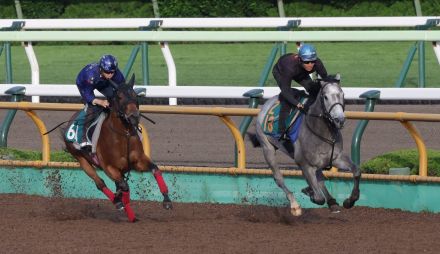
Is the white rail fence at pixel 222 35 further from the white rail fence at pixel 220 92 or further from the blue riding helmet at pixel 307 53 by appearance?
the blue riding helmet at pixel 307 53

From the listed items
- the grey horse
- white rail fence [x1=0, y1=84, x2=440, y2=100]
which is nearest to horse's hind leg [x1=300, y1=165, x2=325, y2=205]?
the grey horse

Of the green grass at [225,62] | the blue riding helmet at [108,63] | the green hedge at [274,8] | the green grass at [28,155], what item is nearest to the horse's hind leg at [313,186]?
the blue riding helmet at [108,63]

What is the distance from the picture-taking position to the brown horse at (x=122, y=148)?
1097cm

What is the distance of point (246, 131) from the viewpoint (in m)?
12.1

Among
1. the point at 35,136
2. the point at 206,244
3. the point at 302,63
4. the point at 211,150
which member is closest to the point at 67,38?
the point at 35,136

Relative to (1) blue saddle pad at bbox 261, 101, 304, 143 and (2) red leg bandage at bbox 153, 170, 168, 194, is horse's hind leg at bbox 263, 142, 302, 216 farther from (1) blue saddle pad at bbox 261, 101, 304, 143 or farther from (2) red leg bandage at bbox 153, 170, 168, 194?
(2) red leg bandage at bbox 153, 170, 168, 194

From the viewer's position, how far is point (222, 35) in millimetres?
14242

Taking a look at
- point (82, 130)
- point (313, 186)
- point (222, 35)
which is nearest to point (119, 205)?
point (82, 130)

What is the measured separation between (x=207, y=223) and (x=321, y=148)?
107 centimetres

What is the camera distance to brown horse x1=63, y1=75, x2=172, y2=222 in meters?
11.0

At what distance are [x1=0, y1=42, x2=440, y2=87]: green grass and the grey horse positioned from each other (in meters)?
4.05

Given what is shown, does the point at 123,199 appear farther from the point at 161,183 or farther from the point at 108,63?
the point at 108,63

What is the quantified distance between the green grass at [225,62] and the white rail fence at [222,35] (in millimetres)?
1209

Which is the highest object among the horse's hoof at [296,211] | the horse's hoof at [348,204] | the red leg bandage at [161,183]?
the red leg bandage at [161,183]
